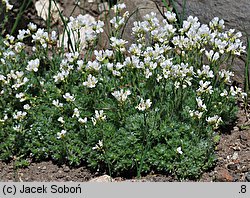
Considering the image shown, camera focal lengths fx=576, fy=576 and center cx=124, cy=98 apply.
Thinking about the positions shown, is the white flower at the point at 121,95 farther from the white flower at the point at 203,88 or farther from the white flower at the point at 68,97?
the white flower at the point at 203,88

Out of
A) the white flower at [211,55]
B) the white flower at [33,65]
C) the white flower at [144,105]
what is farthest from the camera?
the white flower at [33,65]

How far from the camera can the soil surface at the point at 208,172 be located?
4.46m

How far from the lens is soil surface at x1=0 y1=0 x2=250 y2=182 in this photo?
14.6 ft

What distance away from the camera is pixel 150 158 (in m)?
4.43

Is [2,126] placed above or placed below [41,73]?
below

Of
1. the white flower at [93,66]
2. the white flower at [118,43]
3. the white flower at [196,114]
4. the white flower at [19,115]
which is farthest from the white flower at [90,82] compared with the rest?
the white flower at [196,114]

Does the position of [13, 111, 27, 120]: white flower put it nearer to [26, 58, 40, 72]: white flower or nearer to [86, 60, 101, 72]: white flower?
[26, 58, 40, 72]: white flower

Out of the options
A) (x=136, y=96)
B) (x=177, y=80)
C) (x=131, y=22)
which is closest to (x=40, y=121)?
(x=136, y=96)

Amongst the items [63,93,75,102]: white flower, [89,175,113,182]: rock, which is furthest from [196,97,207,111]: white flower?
[63,93,75,102]: white flower

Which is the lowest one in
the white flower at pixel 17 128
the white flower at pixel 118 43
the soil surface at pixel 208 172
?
the soil surface at pixel 208 172

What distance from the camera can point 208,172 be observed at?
14.9 feet
